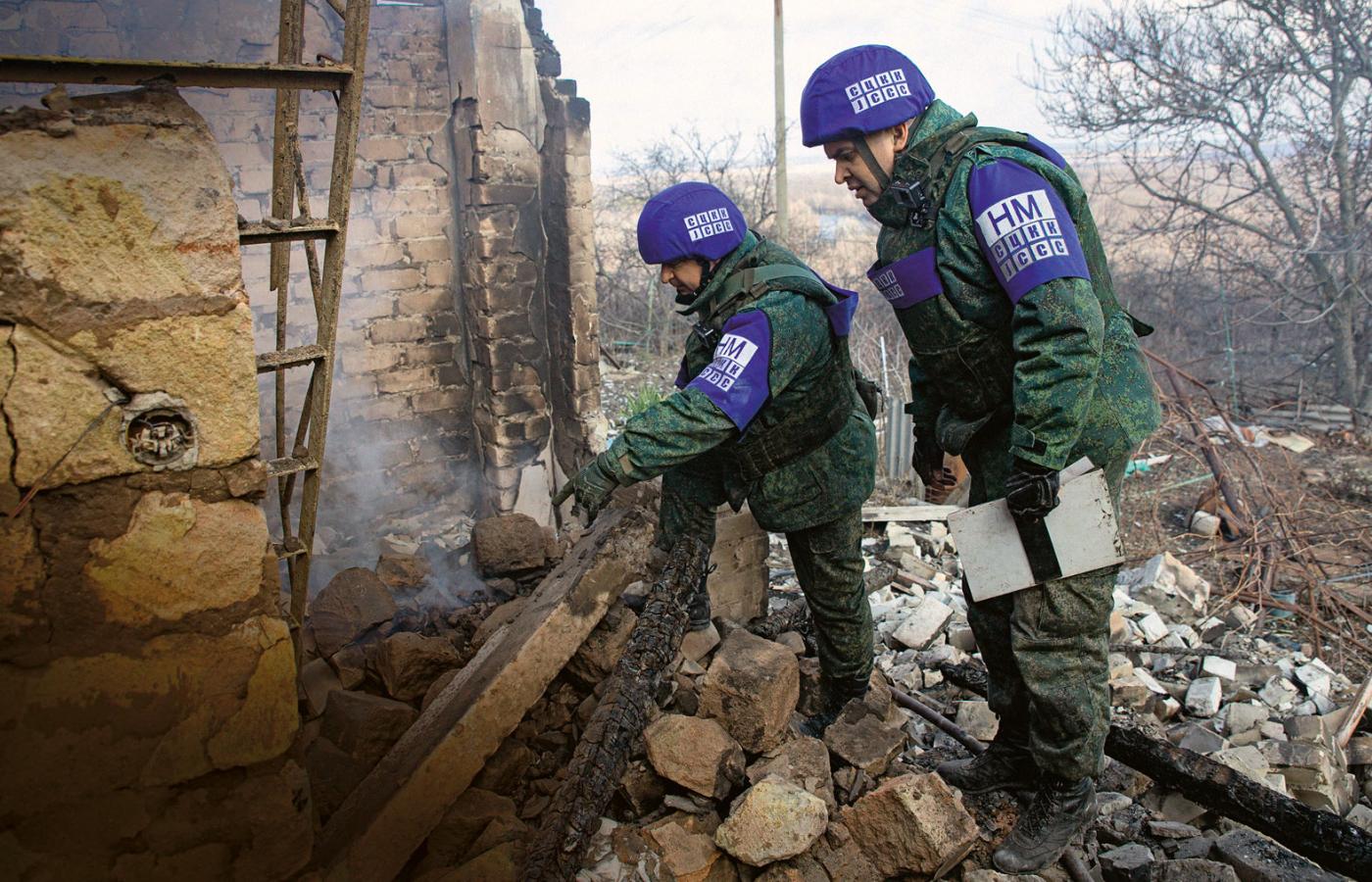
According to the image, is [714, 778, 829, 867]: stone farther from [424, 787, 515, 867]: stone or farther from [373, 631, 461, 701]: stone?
[373, 631, 461, 701]: stone

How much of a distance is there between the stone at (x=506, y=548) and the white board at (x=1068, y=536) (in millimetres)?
2369

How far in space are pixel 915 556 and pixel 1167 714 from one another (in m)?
1.95

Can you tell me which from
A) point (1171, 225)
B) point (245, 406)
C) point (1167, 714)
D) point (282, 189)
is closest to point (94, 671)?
point (245, 406)

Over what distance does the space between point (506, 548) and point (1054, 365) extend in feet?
9.19

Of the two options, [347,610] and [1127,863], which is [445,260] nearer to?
[347,610]

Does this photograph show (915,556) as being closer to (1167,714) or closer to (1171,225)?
(1167,714)

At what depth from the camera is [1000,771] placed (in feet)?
10.2

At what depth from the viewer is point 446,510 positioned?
6914 millimetres

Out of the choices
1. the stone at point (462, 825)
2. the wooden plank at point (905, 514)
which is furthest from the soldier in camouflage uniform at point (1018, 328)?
the wooden plank at point (905, 514)

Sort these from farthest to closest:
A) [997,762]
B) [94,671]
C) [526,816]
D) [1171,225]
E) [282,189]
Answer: [1171,225] → [997,762] → [526,816] → [282,189] → [94,671]

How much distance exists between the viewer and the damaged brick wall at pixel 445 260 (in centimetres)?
596

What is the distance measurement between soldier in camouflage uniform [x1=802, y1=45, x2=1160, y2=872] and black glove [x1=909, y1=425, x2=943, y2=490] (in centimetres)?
34

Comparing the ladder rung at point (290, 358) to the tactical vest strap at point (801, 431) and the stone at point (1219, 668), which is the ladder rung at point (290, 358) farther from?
the stone at point (1219, 668)

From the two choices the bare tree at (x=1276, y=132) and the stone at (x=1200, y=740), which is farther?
the bare tree at (x=1276, y=132)
